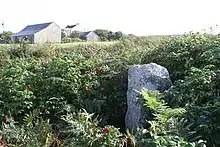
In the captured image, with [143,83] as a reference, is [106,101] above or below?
below

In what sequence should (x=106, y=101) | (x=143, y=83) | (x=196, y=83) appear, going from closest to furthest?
(x=196, y=83)
(x=143, y=83)
(x=106, y=101)

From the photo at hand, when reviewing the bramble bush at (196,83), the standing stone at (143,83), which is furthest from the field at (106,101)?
the standing stone at (143,83)

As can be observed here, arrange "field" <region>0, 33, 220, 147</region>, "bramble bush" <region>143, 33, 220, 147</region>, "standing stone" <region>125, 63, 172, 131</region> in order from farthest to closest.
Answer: "standing stone" <region>125, 63, 172, 131</region>, "bramble bush" <region>143, 33, 220, 147</region>, "field" <region>0, 33, 220, 147</region>

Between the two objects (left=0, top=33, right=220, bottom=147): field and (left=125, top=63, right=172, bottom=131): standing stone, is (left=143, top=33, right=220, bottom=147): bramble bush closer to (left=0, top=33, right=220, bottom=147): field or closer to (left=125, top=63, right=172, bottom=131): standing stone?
(left=0, top=33, right=220, bottom=147): field

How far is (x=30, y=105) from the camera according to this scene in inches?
239

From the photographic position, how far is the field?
A: 424cm

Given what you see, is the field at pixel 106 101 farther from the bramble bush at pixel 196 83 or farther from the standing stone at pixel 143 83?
the standing stone at pixel 143 83

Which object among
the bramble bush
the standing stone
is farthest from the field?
the standing stone

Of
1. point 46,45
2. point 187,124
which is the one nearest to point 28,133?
point 187,124

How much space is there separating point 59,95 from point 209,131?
2.85 metres

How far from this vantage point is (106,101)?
666 centimetres

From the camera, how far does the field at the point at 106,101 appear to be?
424cm

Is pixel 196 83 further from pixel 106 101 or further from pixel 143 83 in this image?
pixel 106 101

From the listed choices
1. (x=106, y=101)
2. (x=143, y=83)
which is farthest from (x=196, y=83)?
(x=106, y=101)
